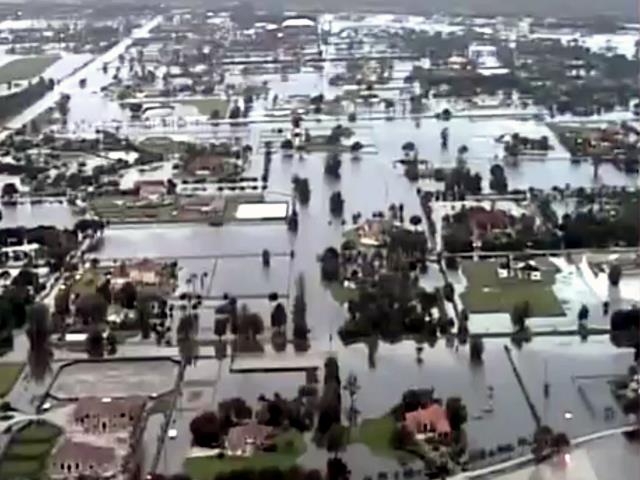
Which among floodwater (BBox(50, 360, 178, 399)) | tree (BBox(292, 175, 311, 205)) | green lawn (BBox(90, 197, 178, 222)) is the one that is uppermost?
tree (BBox(292, 175, 311, 205))

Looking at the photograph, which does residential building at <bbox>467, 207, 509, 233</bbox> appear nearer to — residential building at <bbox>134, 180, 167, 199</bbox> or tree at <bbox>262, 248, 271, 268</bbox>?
tree at <bbox>262, 248, 271, 268</bbox>

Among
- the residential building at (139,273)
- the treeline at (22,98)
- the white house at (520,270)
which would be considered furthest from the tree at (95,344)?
the treeline at (22,98)

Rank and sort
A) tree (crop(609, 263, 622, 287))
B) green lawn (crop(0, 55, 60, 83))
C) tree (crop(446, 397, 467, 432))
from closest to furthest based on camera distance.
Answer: tree (crop(446, 397, 467, 432)) → tree (crop(609, 263, 622, 287)) → green lawn (crop(0, 55, 60, 83))

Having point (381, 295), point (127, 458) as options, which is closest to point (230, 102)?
point (381, 295)

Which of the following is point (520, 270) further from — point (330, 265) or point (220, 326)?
point (220, 326)

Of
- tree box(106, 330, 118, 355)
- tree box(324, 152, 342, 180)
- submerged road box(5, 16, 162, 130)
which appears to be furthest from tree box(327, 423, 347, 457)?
submerged road box(5, 16, 162, 130)

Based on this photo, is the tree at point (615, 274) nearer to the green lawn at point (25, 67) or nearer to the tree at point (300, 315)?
the tree at point (300, 315)
